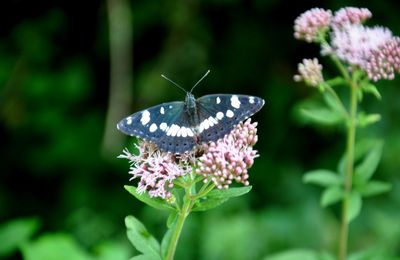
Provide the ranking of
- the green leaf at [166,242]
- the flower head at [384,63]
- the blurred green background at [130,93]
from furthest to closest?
the blurred green background at [130,93] → the flower head at [384,63] → the green leaf at [166,242]

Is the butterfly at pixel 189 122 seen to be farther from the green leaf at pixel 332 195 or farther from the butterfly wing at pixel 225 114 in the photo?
the green leaf at pixel 332 195

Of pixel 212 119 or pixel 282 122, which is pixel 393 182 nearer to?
pixel 282 122

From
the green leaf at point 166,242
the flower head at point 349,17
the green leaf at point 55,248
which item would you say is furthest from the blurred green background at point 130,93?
the green leaf at point 166,242

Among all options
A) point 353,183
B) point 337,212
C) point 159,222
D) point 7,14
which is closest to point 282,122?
point 337,212

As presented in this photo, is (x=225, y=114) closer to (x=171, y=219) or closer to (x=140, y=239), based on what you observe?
(x=171, y=219)

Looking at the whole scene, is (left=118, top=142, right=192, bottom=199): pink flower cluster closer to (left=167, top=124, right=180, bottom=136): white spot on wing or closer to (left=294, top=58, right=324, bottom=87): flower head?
(left=167, top=124, right=180, bottom=136): white spot on wing

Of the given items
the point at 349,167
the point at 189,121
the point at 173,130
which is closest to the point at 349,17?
the point at 349,167

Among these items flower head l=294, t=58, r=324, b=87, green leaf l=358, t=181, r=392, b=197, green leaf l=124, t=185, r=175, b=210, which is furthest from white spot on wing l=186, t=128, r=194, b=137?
green leaf l=358, t=181, r=392, b=197
